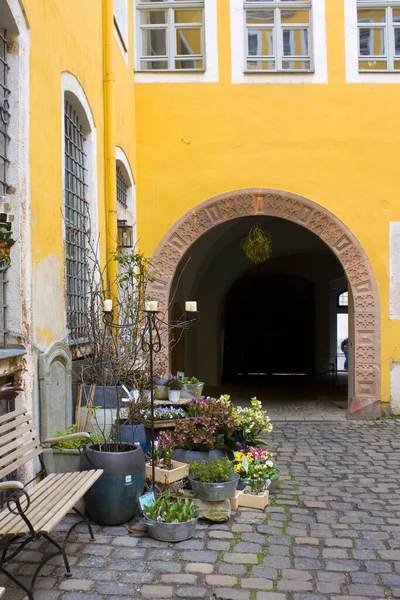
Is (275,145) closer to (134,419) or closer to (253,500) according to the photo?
(134,419)

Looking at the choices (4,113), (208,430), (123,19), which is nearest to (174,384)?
(208,430)

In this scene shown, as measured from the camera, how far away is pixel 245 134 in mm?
8383

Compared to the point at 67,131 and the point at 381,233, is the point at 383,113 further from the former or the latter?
the point at 67,131

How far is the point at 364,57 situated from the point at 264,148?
176 cm

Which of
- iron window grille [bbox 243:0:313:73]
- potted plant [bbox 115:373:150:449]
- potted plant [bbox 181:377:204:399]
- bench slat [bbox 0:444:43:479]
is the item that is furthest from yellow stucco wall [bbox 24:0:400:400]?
bench slat [bbox 0:444:43:479]

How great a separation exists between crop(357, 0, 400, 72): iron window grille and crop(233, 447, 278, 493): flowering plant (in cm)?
572

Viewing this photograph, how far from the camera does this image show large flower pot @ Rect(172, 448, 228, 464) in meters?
4.78

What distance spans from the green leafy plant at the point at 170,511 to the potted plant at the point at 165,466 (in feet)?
1.46

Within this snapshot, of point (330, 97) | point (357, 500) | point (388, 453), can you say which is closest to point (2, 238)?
point (357, 500)

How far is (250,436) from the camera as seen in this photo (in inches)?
202

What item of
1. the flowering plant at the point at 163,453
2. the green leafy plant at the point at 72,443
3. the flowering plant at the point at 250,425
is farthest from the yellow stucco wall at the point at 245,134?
the green leafy plant at the point at 72,443

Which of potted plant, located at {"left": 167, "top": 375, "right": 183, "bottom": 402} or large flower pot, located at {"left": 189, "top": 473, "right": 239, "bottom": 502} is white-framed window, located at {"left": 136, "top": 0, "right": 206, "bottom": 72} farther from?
large flower pot, located at {"left": 189, "top": 473, "right": 239, "bottom": 502}

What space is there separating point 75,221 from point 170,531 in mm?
2918

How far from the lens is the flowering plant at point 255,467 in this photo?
4.63 metres
